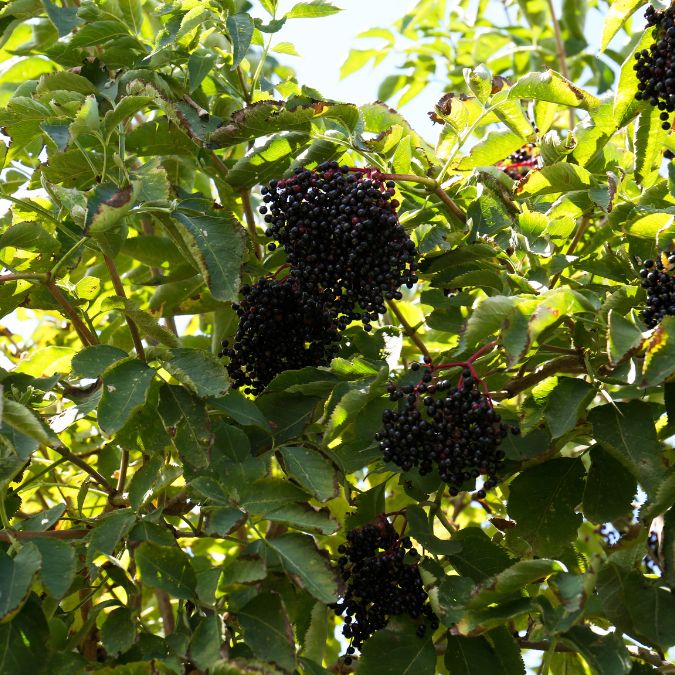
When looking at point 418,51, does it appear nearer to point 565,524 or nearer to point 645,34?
point 645,34

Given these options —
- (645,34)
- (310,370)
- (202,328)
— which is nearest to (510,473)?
(310,370)

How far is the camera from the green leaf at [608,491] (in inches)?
91.0

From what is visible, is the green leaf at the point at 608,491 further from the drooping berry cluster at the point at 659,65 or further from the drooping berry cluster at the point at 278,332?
the drooping berry cluster at the point at 659,65

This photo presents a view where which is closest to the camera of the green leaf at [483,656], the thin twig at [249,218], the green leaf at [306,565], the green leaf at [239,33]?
the green leaf at [306,565]

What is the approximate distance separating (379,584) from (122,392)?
679 millimetres

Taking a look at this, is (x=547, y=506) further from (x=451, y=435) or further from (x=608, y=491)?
(x=451, y=435)

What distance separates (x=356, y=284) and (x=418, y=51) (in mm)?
2398

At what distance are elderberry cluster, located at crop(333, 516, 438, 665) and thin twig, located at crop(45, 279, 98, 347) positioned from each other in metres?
0.81

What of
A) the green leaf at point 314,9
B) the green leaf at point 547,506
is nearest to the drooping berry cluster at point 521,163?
the green leaf at point 314,9

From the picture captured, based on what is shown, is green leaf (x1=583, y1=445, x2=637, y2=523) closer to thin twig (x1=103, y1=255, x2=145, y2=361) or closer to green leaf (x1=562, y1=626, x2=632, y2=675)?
green leaf (x1=562, y1=626, x2=632, y2=675)

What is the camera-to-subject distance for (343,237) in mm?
2207

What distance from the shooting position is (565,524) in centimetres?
238

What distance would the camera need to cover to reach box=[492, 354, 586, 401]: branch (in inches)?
93.4

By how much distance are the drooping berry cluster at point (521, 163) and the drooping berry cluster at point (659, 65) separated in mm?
667
